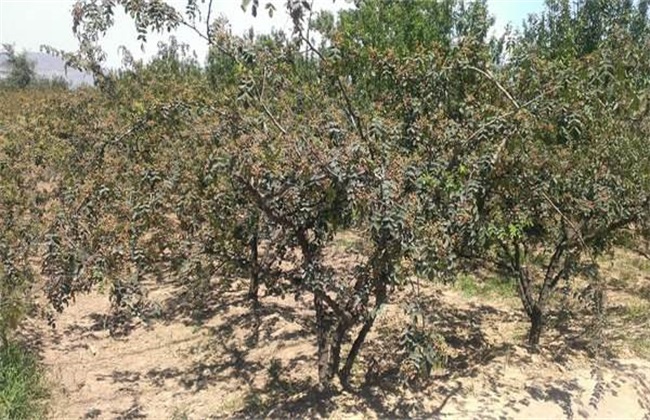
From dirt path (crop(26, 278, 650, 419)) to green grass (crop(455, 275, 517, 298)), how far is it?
340 millimetres

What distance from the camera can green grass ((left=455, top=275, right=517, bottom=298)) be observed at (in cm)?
725

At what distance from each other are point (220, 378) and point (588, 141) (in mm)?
3642

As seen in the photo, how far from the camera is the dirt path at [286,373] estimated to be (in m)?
4.50

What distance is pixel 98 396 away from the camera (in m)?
5.16

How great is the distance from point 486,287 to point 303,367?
118 inches

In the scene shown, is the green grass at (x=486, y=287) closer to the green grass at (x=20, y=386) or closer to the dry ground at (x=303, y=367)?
the dry ground at (x=303, y=367)

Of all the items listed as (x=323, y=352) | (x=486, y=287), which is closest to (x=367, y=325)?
(x=323, y=352)

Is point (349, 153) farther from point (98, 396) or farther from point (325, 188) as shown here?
point (98, 396)

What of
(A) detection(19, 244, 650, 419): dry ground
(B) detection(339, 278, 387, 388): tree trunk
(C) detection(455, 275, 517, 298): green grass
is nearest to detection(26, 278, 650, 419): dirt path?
(A) detection(19, 244, 650, 419): dry ground

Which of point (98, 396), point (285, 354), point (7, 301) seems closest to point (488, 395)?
point (285, 354)

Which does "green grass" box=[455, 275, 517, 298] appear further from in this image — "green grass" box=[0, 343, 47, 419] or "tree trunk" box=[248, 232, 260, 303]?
"green grass" box=[0, 343, 47, 419]

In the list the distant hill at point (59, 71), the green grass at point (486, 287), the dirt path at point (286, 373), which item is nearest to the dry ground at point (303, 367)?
the dirt path at point (286, 373)

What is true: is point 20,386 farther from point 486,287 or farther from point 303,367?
point 486,287

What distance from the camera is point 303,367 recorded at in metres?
5.37
